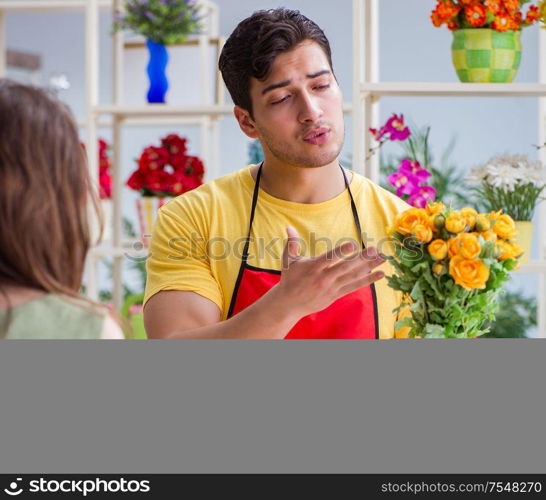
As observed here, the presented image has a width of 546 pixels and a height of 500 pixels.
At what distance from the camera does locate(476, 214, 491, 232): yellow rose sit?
111 centimetres

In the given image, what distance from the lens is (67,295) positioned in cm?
72

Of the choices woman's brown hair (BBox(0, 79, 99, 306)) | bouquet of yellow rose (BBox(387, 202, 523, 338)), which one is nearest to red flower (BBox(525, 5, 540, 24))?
bouquet of yellow rose (BBox(387, 202, 523, 338))

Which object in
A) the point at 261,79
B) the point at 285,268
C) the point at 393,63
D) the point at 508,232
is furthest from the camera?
the point at 393,63

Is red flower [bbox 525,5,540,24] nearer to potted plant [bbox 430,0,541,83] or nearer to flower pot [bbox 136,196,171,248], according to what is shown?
potted plant [bbox 430,0,541,83]

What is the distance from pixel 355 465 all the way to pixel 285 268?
0.54m

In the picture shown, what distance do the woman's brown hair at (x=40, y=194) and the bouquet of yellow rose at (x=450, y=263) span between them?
19.8 inches

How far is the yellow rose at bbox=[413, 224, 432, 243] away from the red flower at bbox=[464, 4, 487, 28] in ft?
3.74

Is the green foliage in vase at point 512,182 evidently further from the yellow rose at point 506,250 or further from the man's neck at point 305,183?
the yellow rose at point 506,250

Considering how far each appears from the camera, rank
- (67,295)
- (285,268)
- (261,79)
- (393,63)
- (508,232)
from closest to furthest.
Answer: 1. (67,295)
2. (285,268)
3. (508,232)
4. (261,79)
5. (393,63)

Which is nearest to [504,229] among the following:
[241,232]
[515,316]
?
[241,232]

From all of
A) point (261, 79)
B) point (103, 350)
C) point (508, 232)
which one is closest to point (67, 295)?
point (103, 350)

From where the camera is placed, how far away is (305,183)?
142 cm

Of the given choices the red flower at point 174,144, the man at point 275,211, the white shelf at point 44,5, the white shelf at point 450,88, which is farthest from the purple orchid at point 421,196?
the white shelf at point 44,5
